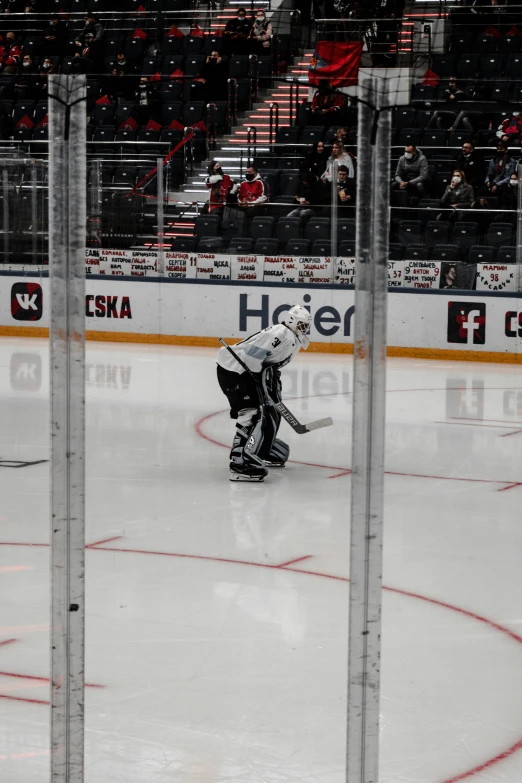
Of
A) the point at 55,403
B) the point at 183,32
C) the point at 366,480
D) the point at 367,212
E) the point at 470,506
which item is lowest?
the point at 470,506

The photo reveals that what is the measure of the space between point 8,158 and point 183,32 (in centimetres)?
672

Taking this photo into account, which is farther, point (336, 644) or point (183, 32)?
point (183, 32)

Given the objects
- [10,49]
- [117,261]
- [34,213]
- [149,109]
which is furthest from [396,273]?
[10,49]

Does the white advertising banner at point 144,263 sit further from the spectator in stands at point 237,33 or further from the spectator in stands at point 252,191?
the spectator in stands at point 237,33

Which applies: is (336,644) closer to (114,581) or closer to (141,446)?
(114,581)

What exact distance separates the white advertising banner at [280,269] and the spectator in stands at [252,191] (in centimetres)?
66

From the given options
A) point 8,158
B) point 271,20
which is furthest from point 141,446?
point 271,20

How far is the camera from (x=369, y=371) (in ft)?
7.78

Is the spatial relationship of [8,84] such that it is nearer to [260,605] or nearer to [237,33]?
[260,605]

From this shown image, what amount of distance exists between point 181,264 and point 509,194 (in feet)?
14.5

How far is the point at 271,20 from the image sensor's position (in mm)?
20516

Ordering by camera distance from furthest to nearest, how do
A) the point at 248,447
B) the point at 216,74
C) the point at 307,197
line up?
the point at 216,74, the point at 307,197, the point at 248,447

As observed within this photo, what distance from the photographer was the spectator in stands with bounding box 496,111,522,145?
14664 millimetres

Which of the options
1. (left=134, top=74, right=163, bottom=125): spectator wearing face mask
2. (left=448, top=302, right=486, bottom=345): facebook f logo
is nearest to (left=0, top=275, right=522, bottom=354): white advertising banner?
(left=448, top=302, right=486, bottom=345): facebook f logo
